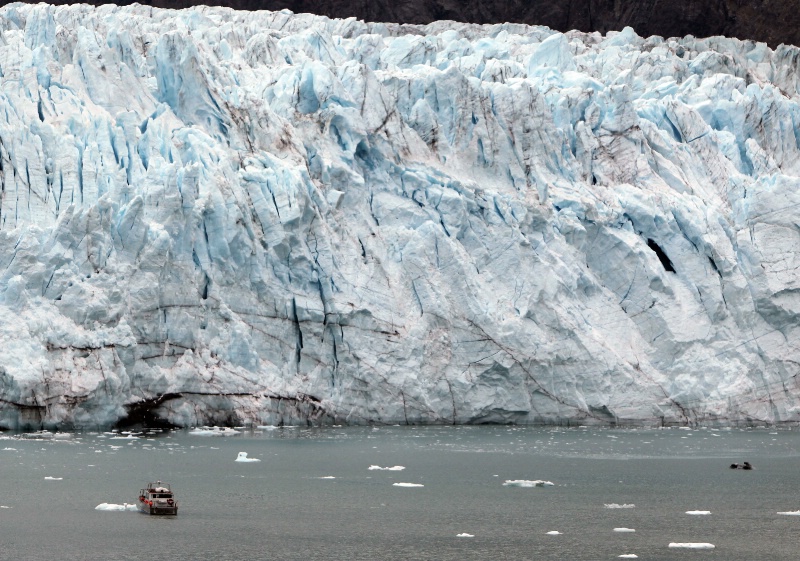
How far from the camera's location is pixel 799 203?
89.0 feet

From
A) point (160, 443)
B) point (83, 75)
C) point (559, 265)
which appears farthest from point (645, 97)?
point (160, 443)

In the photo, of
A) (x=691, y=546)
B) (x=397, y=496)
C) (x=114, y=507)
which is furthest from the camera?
(x=397, y=496)

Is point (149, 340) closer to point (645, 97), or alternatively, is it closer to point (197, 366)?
point (197, 366)

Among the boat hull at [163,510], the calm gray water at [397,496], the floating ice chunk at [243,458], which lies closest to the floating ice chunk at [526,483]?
the calm gray water at [397,496]

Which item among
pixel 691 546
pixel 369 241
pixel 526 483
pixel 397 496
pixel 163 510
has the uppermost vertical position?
pixel 369 241

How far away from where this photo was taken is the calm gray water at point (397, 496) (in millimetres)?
13102

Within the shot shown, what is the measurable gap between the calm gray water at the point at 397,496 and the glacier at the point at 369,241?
1.02m

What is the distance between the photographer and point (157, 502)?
14570 mm

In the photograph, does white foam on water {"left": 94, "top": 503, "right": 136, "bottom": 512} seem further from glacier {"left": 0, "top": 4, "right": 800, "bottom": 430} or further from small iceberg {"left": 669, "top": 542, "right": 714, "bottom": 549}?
glacier {"left": 0, "top": 4, "right": 800, "bottom": 430}

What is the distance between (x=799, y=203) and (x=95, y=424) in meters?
14.2

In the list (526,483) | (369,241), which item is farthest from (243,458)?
(369,241)

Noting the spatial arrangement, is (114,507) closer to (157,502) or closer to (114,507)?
(114,507)

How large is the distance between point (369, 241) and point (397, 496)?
9.07m

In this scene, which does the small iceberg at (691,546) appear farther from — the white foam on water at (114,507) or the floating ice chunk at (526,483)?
the white foam on water at (114,507)
